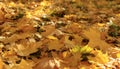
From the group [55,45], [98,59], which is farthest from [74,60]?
[55,45]

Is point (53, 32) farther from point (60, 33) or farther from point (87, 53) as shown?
point (87, 53)

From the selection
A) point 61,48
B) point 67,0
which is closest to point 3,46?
point 61,48

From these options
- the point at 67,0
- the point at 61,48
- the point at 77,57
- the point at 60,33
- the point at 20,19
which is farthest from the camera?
the point at 67,0

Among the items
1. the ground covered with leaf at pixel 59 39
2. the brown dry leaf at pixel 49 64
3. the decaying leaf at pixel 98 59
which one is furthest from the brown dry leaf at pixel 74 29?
the brown dry leaf at pixel 49 64

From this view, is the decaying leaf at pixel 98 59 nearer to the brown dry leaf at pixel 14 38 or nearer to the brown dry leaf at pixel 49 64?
the brown dry leaf at pixel 49 64

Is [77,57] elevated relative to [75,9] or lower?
elevated

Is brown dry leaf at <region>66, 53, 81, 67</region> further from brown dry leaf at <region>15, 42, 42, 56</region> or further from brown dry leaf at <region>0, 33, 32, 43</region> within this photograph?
brown dry leaf at <region>0, 33, 32, 43</region>

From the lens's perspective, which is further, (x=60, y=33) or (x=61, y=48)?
(x=60, y=33)

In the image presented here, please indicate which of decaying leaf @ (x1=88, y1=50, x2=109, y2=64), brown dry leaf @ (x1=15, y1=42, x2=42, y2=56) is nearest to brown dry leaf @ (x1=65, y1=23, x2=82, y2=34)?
brown dry leaf @ (x1=15, y1=42, x2=42, y2=56)
